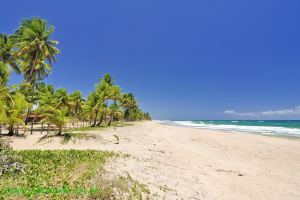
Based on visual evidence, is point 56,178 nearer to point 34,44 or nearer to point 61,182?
point 61,182

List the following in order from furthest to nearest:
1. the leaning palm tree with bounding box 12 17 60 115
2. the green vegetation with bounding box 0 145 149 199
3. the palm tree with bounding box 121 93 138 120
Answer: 1. the palm tree with bounding box 121 93 138 120
2. the leaning palm tree with bounding box 12 17 60 115
3. the green vegetation with bounding box 0 145 149 199

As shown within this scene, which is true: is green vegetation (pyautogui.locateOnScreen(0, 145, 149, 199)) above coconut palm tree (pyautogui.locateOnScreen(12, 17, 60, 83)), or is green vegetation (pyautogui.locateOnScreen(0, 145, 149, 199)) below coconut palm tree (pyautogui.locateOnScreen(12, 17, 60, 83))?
below

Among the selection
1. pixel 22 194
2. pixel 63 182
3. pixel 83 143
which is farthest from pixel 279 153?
pixel 22 194

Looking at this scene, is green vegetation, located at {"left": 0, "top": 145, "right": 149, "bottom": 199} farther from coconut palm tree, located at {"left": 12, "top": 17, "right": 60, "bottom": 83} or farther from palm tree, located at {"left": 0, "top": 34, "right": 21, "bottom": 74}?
palm tree, located at {"left": 0, "top": 34, "right": 21, "bottom": 74}

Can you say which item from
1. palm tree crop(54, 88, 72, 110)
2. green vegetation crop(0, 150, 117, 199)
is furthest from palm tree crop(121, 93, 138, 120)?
green vegetation crop(0, 150, 117, 199)

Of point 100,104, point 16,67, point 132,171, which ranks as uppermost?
point 16,67

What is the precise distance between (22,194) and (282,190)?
8706 millimetres

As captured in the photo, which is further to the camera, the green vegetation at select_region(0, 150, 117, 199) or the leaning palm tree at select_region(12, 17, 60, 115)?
the leaning palm tree at select_region(12, 17, 60, 115)

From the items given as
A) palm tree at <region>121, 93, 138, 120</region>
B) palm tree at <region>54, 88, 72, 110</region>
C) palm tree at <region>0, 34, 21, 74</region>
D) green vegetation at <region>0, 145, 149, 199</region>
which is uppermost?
palm tree at <region>0, 34, 21, 74</region>

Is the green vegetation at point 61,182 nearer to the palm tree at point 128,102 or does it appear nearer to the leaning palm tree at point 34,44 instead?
the leaning palm tree at point 34,44

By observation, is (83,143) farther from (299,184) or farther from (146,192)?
(299,184)

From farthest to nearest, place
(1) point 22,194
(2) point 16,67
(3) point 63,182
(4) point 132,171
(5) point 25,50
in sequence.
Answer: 1. (2) point 16,67
2. (5) point 25,50
3. (4) point 132,171
4. (3) point 63,182
5. (1) point 22,194

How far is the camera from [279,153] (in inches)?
637

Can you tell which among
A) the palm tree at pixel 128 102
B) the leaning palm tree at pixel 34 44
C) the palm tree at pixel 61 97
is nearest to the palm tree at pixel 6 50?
the leaning palm tree at pixel 34 44
